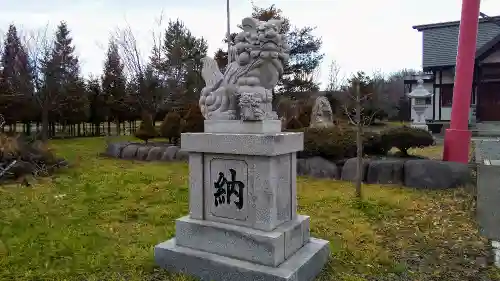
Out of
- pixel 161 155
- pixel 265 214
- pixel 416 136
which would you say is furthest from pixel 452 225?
pixel 161 155

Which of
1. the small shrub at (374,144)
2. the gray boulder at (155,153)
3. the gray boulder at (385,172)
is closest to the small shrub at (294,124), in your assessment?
the small shrub at (374,144)

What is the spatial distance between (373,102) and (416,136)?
1637 cm

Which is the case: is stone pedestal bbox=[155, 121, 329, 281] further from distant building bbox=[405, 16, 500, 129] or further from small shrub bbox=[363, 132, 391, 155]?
distant building bbox=[405, 16, 500, 129]

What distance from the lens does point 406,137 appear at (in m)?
8.80

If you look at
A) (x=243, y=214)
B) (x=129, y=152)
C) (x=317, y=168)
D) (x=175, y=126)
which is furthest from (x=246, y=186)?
(x=175, y=126)

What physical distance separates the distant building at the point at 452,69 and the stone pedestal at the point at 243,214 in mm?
16964

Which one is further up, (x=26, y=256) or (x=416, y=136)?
(x=416, y=136)

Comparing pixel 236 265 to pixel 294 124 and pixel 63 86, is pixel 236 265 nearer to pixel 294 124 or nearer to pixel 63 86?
pixel 294 124

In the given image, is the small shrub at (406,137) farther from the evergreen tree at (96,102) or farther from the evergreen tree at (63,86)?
the evergreen tree at (96,102)

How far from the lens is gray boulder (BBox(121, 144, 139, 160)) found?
39.8 feet

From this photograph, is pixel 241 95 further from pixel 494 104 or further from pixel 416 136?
pixel 494 104

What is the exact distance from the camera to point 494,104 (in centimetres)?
1814

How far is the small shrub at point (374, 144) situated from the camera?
9.12m

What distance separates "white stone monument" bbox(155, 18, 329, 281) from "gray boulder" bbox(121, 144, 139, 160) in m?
9.10
